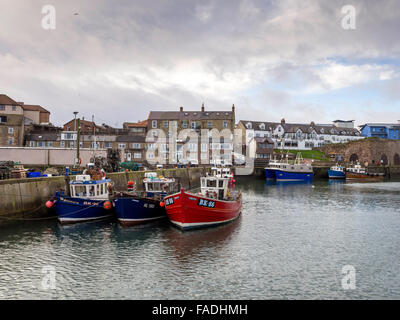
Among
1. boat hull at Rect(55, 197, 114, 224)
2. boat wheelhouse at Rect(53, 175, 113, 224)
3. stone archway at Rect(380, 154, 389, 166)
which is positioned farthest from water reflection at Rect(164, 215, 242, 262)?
stone archway at Rect(380, 154, 389, 166)

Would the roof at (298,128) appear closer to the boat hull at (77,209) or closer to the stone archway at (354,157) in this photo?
the stone archway at (354,157)

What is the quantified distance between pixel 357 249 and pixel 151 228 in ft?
49.5

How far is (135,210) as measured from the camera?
87.0 feet

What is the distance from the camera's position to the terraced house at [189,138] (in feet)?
279

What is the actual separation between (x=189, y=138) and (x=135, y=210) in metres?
62.5

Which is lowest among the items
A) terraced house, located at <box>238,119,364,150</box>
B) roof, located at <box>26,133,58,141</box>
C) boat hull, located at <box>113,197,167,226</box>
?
boat hull, located at <box>113,197,167,226</box>

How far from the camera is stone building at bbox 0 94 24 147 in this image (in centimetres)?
7206

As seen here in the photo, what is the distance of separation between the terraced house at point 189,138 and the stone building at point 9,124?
2873cm

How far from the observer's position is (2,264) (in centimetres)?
1759

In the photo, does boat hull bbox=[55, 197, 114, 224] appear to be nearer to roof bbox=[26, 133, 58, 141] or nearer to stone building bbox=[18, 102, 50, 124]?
roof bbox=[26, 133, 58, 141]

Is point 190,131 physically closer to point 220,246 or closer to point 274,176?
point 274,176

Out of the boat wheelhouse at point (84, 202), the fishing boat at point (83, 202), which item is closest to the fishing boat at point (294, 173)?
the fishing boat at point (83, 202)

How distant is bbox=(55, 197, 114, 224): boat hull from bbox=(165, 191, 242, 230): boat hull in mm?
6119

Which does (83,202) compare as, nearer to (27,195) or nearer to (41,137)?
(27,195)
